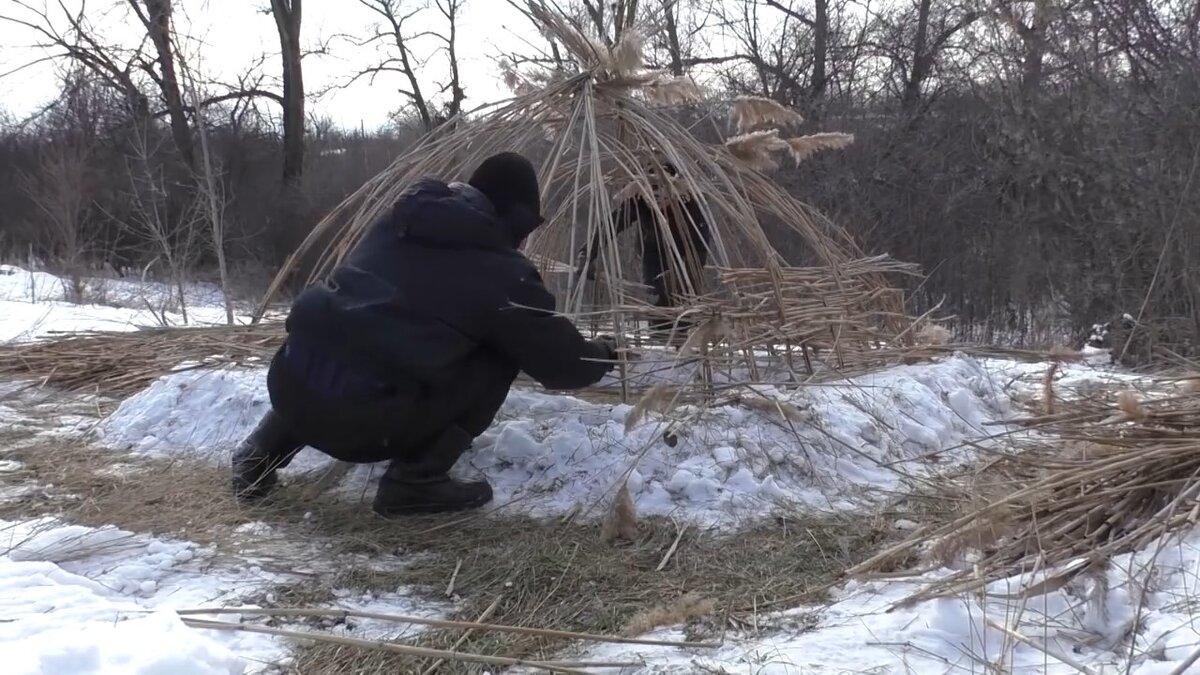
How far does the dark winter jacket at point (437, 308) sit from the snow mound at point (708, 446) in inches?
19.1

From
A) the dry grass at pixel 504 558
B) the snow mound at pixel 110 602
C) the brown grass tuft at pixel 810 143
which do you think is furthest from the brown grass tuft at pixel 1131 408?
the brown grass tuft at pixel 810 143

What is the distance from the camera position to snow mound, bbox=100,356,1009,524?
3684 millimetres

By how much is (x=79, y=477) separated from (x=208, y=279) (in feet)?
54.5

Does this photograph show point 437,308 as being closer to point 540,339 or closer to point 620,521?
point 540,339

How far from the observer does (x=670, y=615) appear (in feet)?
8.80

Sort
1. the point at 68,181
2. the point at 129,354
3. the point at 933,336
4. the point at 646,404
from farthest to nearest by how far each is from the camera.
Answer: the point at 68,181 → the point at 129,354 → the point at 933,336 → the point at 646,404

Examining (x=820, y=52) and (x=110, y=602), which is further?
(x=820, y=52)

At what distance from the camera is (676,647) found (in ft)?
8.20

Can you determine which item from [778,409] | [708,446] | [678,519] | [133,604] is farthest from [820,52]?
[133,604]

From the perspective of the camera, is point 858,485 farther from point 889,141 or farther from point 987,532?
point 889,141

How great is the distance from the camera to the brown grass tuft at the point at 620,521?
333 cm

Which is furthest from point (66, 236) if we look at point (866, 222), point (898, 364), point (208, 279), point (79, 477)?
point (898, 364)

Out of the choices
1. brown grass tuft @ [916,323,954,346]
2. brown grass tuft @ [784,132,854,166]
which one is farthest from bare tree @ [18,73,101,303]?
brown grass tuft @ [916,323,954,346]

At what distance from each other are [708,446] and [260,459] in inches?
69.9
